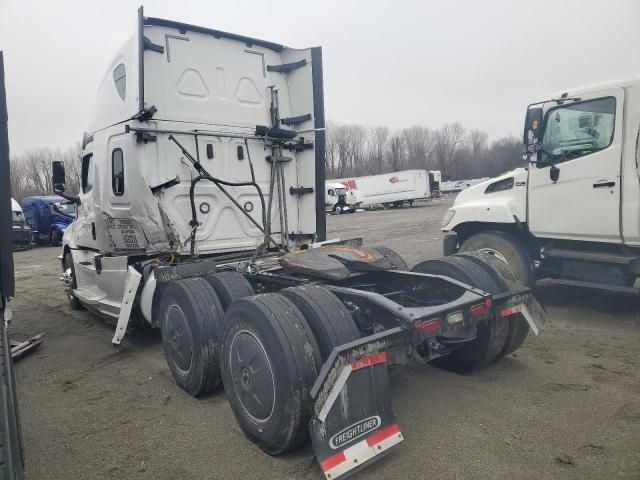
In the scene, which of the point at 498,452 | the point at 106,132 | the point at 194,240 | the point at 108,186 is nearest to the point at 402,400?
the point at 498,452

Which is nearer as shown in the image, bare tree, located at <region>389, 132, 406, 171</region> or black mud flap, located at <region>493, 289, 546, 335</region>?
black mud flap, located at <region>493, 289, 546, 335</region>

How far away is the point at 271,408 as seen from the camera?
3156 millimetres

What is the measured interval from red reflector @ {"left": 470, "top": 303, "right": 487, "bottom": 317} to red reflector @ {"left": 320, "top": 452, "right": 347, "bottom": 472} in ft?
4.74

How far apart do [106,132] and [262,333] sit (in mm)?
3935

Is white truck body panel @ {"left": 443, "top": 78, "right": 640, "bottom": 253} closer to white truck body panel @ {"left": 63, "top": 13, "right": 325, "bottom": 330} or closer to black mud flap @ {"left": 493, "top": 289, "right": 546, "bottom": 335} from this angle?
black mud flap @ {"left": 493, "top": 289, "right": 546, "bottom": 335}

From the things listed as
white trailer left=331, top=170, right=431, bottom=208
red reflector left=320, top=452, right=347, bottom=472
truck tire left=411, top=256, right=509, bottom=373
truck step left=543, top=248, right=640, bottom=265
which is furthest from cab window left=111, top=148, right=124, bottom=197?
white trailer left=331, top=170, right=431, bottom=208

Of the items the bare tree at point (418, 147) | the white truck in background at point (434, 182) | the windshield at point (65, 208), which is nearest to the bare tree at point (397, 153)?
the bare tree at point (418, 147)

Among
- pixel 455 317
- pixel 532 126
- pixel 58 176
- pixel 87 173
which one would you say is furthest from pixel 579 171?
pixel 58 176

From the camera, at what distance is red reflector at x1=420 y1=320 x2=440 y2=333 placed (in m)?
3.21

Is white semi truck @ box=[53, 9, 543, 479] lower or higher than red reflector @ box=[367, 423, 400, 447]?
higher

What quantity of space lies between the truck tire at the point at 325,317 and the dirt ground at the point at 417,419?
0.78 m

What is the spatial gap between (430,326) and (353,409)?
78 cm

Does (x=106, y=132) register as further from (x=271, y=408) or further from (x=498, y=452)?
(x=498, y=452)

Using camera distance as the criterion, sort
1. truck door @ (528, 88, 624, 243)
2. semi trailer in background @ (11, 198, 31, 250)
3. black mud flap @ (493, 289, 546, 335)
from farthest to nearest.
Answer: semi trailer in background @ (11, 198, 31, 250), truck door @ (528, 88, 624, 243), black mud flap @ (493, 289, 546, 335)
